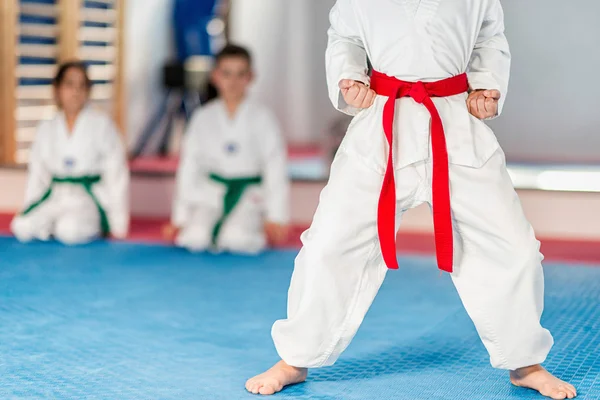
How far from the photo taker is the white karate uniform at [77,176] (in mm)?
4746

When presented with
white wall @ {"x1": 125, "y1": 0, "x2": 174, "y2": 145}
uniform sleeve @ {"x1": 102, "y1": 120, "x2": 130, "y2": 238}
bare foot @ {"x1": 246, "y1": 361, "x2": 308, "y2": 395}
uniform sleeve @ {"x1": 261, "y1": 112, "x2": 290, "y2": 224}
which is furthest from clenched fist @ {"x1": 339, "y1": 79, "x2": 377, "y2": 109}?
white wall @ {"x1": 125, "y1": 0, "x2": 174, "y2": 145}

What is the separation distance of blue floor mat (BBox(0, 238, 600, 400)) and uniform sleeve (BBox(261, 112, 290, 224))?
271 millimetres

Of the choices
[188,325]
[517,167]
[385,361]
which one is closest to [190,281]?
[188,325]

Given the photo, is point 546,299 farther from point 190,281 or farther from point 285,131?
point 285,131

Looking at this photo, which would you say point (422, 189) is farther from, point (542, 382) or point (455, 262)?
point (542, 382)

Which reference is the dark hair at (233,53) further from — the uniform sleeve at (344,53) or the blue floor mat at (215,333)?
the uniform sleeve at (344,53)

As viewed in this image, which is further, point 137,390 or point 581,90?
point 581,90

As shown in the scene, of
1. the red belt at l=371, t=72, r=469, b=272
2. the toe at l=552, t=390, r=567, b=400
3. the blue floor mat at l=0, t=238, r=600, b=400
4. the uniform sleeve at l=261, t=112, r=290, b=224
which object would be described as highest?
the red belt at l=371, t=72, r=469, b=272

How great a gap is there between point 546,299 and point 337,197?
1.51 meters

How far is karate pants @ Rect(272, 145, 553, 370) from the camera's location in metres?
2.20

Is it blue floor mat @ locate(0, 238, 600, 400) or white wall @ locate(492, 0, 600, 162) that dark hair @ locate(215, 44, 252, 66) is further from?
white wall @ locate(492, 0, 600, 162)

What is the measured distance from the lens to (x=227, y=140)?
180 inches

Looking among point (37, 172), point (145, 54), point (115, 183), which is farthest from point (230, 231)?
point (145, 54)

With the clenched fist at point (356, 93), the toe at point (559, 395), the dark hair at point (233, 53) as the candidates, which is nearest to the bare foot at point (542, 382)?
the toe at point (559, 395)
